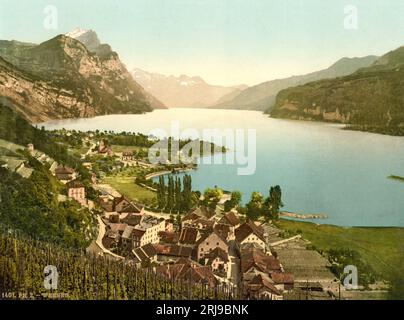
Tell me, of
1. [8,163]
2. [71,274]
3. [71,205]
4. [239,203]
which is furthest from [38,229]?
[239,203]

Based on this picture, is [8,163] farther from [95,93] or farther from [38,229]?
[95,93]

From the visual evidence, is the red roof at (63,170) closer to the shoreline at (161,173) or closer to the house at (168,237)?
the shoreline at (161,173)

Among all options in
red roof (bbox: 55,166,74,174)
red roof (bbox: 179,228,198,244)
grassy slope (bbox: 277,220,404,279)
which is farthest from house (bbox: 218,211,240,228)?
red roof (bbox: 55,166,74,174)

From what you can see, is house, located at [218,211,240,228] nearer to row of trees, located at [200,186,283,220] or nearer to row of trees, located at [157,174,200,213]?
row of trees, located at [200,186,283,220]

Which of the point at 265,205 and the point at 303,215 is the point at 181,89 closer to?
the point at 265,205

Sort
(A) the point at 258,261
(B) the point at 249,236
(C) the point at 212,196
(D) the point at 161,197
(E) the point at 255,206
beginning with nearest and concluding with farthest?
(A) the point at 258,261
(B) the point at 249,236
(D) the point at 161,197
(E) the point at 255,206
(C) the point at 212,196

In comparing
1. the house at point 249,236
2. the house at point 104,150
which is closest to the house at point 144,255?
the house at point 249,236

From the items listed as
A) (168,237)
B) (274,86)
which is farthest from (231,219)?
(274,86)
